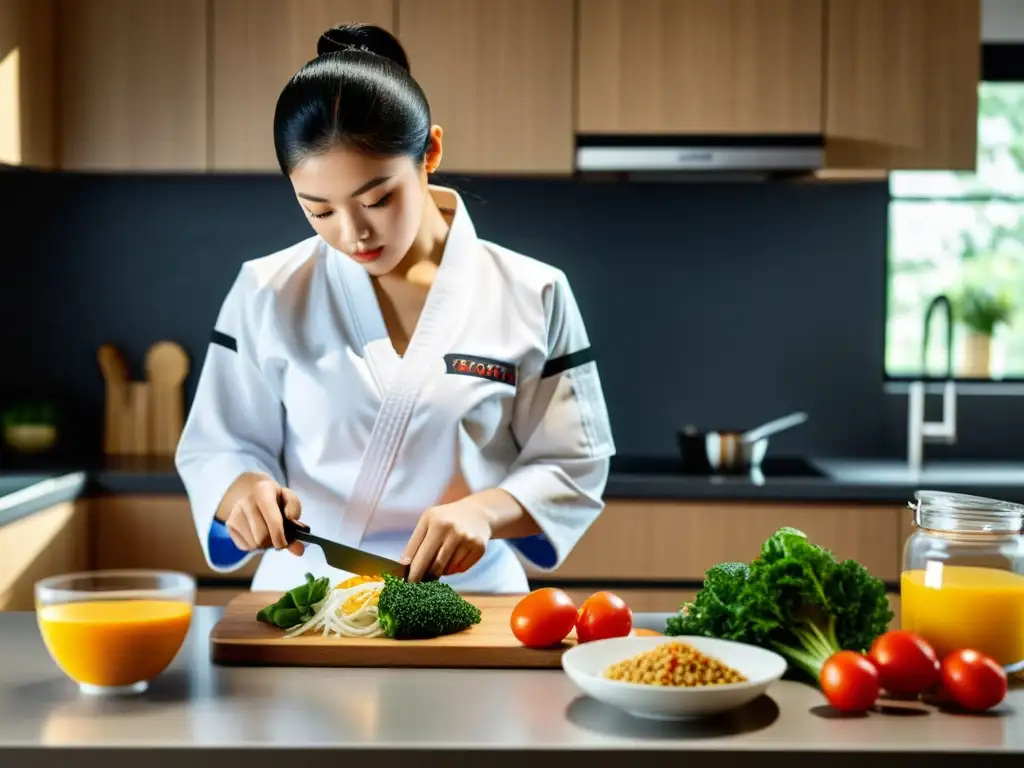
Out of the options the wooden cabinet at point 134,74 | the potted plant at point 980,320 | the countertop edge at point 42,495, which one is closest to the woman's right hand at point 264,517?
the countertop edge at point 42,495

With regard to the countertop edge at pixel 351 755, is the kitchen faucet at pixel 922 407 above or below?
above

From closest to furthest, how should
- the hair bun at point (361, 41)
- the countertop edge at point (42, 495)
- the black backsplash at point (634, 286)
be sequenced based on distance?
the hair bun at point (361, 41), the countertop edge at point (42, 495), the black backsplash at point (634, 286)

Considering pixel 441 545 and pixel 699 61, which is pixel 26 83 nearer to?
pixel 699 61

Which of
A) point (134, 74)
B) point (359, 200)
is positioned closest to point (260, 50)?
point (134, 74)

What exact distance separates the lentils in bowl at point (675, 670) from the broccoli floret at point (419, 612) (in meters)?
0.28

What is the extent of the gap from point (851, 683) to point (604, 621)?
33 cm

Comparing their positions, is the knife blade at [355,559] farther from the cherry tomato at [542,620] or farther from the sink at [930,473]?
the sink at [930,473]

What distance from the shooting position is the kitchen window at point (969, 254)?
12.3 ft

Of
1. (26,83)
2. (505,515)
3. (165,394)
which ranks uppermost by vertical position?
(26,83)

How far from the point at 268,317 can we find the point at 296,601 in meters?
0.61

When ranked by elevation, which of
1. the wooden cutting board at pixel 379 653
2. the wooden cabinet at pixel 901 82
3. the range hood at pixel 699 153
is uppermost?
the wooden cabinet at pixel 901 82

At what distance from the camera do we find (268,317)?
2039 mm

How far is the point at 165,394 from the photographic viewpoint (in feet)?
11.9

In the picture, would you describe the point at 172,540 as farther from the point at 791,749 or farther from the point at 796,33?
the point at 791,749
